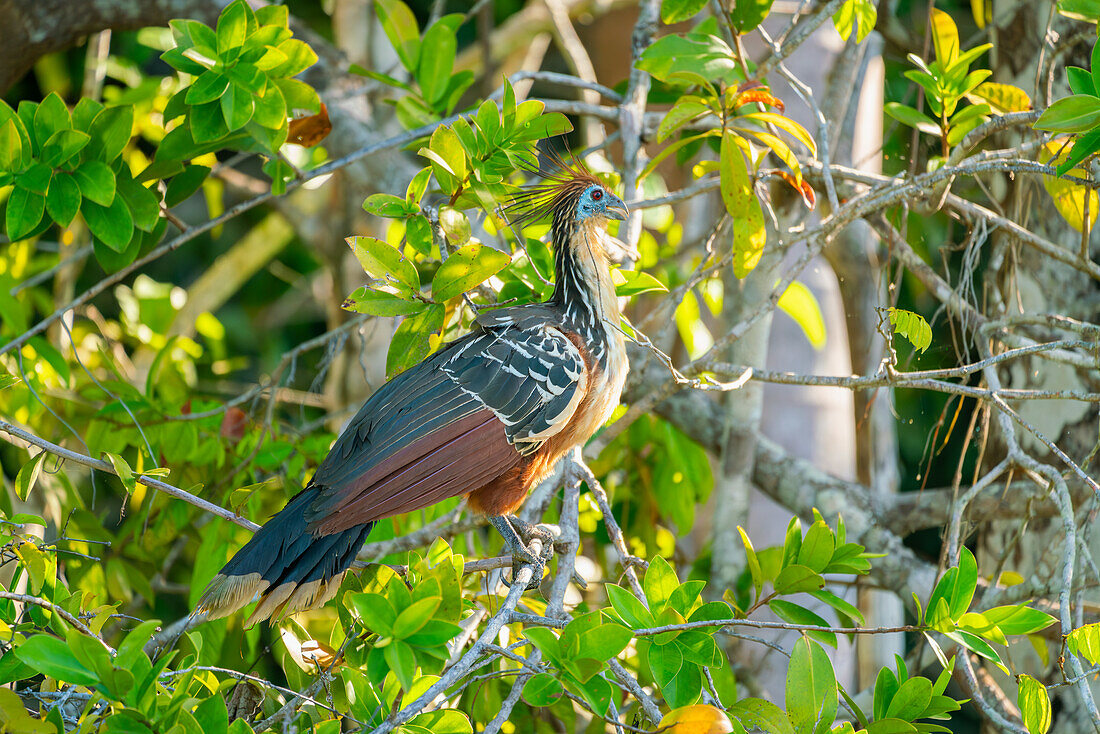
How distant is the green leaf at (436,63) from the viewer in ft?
9.48

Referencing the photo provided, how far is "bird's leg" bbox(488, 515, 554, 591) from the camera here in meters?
2.27

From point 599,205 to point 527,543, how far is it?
95 cm

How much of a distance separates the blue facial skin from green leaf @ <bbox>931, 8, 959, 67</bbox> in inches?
35.4

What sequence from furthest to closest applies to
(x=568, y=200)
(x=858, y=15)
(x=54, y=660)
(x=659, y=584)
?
1. (x=568, y=200)
2. (x=858, y=15)
3. (x=659, y=584)
4. (x=54, y=660)

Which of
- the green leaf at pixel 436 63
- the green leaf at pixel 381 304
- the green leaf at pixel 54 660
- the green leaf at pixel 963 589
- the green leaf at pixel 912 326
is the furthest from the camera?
the green leaf at pixel 436 63

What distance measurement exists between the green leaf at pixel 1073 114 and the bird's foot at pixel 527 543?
1447mm

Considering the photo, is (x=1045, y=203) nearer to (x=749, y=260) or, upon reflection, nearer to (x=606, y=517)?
(x=749, y=260)

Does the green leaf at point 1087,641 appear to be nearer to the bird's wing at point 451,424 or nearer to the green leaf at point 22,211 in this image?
the bird's wing at point 451,424

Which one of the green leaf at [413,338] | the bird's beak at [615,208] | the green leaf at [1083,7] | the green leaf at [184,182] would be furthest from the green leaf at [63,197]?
the green leaf at [1083,7]

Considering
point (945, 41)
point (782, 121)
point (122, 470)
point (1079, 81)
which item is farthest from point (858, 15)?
point (122, 470)

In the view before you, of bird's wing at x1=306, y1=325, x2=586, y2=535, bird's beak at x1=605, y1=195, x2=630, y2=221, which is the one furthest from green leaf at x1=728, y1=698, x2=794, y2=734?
bird's beak at x1=605, y1=195, x2=630, y2=221

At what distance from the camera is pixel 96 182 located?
2.17 m

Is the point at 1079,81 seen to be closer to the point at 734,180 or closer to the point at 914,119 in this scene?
the point at 914,119

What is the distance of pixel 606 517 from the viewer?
2.26 m
